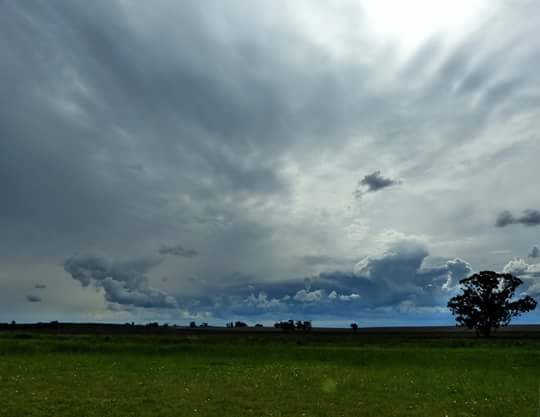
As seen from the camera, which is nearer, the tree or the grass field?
the grass field

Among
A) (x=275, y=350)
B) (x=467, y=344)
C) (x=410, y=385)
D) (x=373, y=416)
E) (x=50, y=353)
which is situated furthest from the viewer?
(x=467, y=344)

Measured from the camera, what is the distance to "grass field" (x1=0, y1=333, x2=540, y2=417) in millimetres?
22062

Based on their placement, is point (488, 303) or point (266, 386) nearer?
point (266, 386)

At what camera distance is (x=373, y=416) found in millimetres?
21484

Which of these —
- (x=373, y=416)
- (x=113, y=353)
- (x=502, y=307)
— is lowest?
(x=373, y=416)

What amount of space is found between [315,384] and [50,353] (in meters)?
32.0

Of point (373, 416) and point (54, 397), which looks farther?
point (54, 397)

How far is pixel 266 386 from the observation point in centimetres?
2814

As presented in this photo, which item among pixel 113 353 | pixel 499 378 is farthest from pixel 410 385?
pixel 113 353

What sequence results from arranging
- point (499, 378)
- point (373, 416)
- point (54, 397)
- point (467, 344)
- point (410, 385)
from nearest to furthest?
point (373, 416) < point (54, 397) < point (410, 385) < point (499, 378) < point (467, 344)

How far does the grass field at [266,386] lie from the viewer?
22.1m

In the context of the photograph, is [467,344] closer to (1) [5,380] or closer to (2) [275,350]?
(2) [275,350]

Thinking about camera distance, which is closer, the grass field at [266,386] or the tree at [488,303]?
the grass field at [266,386]

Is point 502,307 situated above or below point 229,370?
above
